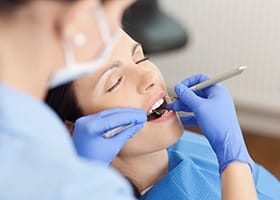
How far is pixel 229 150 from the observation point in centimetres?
145

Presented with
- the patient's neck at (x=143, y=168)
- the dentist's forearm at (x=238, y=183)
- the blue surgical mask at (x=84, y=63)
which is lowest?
the patient's neck at (x=143, y=168)

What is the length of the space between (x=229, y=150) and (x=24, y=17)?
72 cm

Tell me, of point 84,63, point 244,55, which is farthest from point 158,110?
point 244,55

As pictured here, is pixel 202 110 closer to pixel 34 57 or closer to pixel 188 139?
pixel 188 139

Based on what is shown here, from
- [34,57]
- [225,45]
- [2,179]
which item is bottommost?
[225,45]

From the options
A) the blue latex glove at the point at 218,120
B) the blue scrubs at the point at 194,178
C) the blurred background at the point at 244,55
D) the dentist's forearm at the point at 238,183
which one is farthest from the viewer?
the blurred background at the point at 244,55

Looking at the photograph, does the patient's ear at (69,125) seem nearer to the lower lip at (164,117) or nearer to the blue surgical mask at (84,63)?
the lower lip at (164,117)

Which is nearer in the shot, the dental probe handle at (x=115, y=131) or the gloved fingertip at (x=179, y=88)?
the dental probe handle at (x=115, y=131)

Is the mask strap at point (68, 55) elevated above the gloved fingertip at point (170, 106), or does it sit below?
above

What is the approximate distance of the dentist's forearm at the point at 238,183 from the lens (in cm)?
134

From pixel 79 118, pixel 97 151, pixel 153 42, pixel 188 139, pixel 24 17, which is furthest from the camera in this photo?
pixel 153 42

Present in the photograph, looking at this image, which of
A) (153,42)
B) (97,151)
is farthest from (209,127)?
(153,42)

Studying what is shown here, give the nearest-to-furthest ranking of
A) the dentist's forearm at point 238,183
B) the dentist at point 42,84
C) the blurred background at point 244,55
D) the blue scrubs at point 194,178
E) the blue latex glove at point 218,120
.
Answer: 1. the dentist at point 42,84
2. the dentist's forearm at point 238,183
3. the blue latex glove at point 218,120
4. the blue scrubs at point 194,178
5. the blurred background at point 244,55

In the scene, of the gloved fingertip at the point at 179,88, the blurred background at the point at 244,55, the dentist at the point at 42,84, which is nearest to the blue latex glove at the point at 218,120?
the gloved fingertip at the point at 179,88
